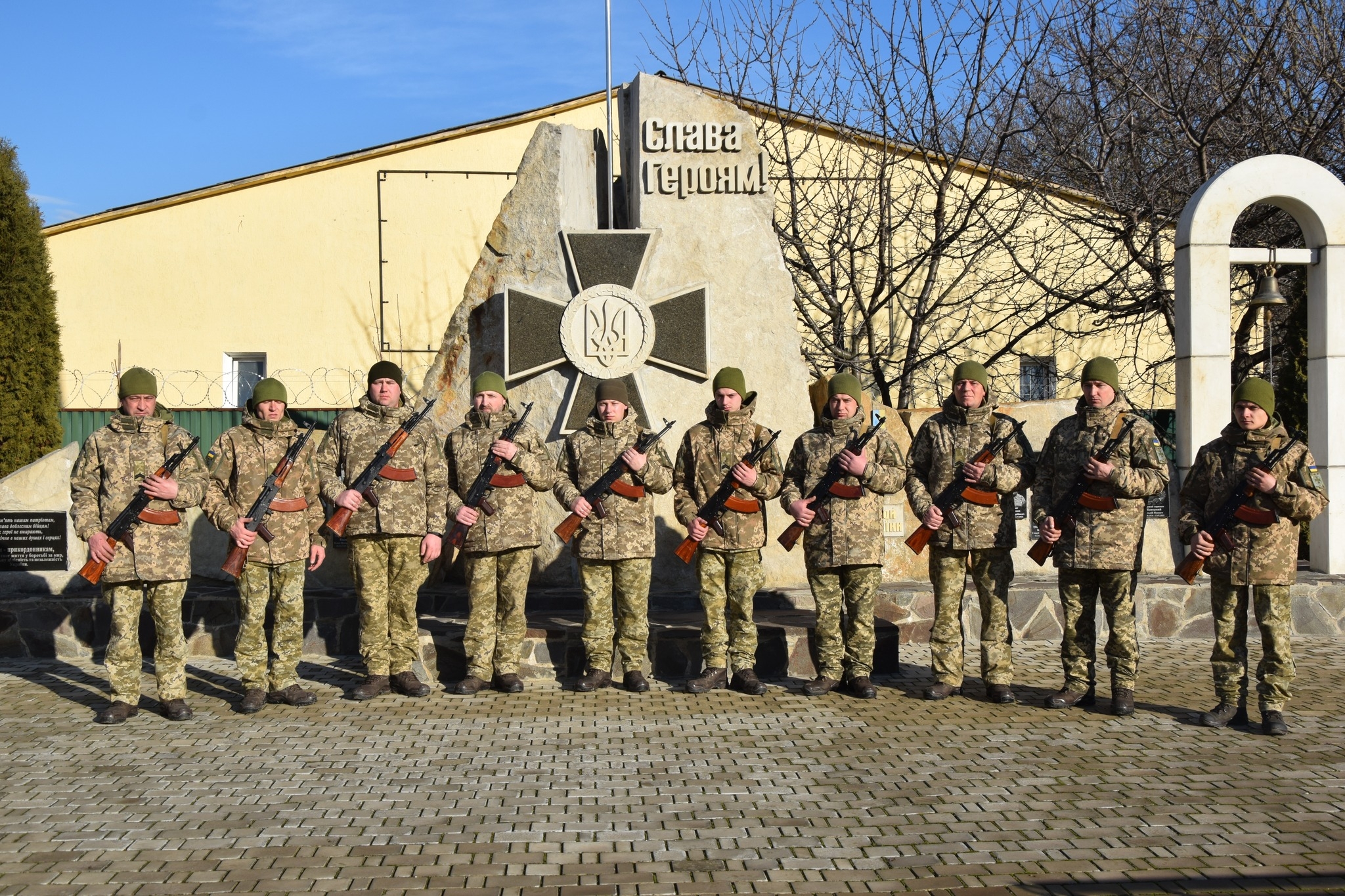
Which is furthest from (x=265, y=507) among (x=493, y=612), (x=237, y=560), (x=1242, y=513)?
(x=1242, y=513)

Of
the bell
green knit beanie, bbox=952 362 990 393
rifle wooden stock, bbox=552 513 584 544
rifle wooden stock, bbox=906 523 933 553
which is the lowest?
rifle wooden stock, bbox=906 523 933 553

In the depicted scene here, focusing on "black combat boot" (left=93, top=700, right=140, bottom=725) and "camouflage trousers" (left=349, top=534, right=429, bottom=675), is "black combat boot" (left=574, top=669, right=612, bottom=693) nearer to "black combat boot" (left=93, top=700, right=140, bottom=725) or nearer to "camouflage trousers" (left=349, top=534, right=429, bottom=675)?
"camouflage trousers" (left=349, top=534, right=429, bottom=675)

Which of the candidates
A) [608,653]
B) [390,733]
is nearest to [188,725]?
[390,733]

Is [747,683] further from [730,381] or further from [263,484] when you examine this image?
[263,484]

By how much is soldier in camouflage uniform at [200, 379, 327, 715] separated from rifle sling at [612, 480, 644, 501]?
1.75 metres

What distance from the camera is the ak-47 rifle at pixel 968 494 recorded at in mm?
6586

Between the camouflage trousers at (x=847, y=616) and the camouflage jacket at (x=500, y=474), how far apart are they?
1689 mm

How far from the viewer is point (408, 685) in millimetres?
6742

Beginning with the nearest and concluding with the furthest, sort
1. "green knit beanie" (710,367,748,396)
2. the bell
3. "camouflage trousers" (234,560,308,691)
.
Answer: "camouflage trousers" (234,560,308,691) < "green knit beanie" (710,367,748,396) < the bell

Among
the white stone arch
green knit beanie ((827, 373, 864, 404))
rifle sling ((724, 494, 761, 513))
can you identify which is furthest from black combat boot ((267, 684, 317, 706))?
the white stone arch

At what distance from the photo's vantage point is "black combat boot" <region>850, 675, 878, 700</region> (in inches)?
261

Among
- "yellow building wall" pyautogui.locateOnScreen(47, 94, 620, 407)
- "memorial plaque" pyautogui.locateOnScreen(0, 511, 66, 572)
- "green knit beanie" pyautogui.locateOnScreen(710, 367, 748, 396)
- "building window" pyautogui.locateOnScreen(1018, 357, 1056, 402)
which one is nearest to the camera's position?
"green knit beanie" pyautogui.locateOnScreen(710, 367, 748, 396)

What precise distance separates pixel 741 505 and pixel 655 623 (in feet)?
4.22

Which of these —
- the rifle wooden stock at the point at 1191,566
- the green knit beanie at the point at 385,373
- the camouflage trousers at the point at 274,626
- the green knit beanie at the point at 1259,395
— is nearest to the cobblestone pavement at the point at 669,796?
the camouflage trousers at the point at 274,626
